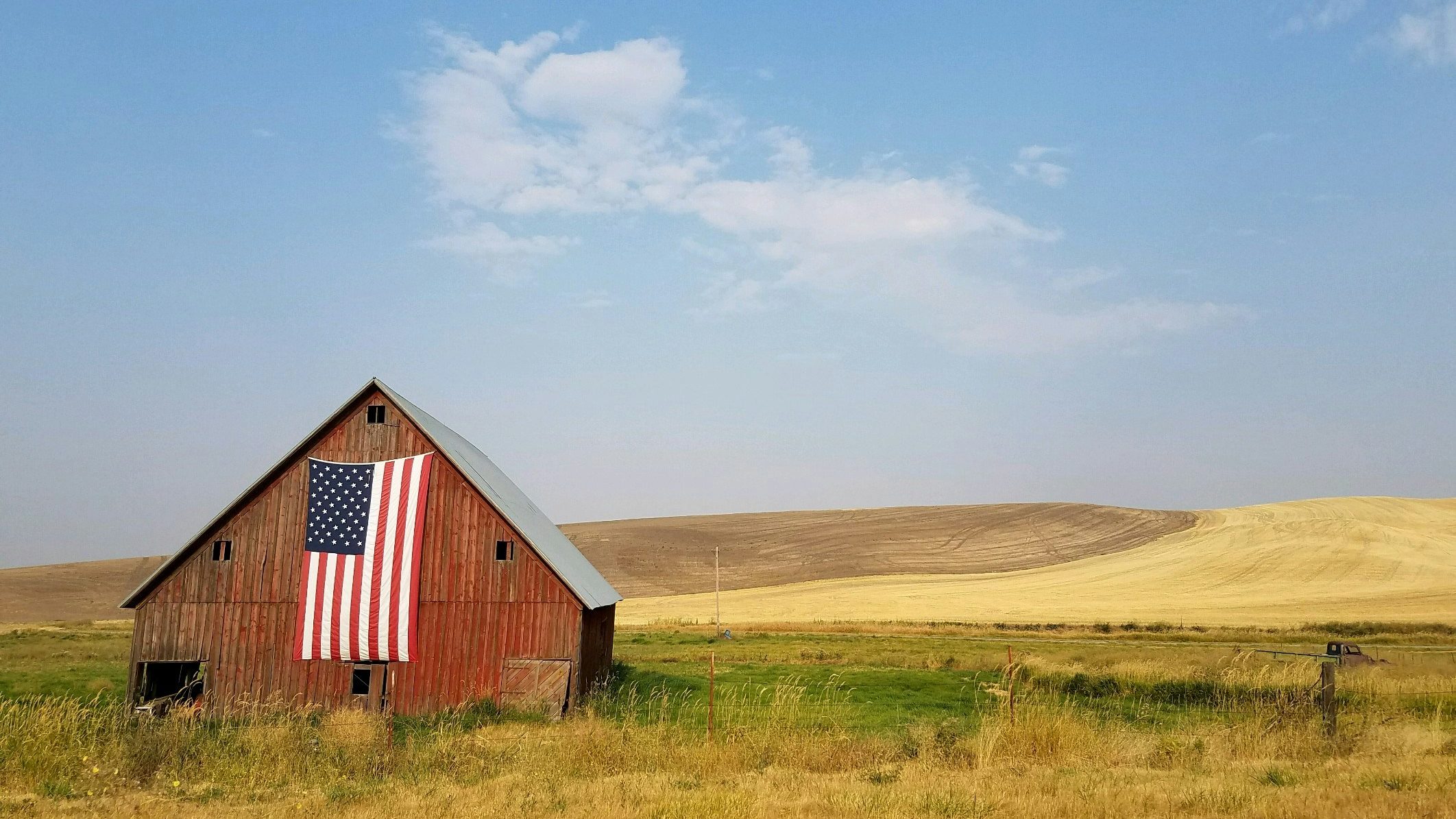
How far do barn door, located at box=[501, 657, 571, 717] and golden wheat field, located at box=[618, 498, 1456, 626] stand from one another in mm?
41243

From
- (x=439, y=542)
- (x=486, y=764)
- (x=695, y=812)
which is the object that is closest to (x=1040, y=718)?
(x=695, y=812)

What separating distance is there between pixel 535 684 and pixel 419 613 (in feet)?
12.4

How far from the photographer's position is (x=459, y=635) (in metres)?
27.1

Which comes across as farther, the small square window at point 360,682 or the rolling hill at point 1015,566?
the rolling hill at point 1015,566

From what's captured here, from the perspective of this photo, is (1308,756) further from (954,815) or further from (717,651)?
(717,651)

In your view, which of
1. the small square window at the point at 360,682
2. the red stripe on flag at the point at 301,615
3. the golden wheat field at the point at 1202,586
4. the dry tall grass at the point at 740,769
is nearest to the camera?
the dry tall grass at the point at 740,769

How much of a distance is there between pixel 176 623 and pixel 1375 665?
112 feet

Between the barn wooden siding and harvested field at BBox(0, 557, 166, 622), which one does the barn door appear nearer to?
the barn wooden siding

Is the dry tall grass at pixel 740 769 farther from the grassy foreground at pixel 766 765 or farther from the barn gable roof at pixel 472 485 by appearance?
the barn gable roof at pixel 472 485

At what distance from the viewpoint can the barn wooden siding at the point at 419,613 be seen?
26922 millimetres

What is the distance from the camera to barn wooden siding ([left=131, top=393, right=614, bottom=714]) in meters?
26.9

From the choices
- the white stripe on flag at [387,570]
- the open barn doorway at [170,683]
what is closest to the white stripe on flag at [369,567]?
the white stripe on flag at [387,570]

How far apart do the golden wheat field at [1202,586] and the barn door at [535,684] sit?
41.2m

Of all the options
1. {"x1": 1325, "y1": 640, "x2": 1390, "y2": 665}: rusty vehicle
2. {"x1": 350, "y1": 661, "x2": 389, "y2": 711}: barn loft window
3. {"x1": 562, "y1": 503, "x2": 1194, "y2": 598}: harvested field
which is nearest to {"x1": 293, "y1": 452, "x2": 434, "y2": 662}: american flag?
{"x1": 350, "y1": 661, "x2": 389, "y2": 711}: barn loft window
